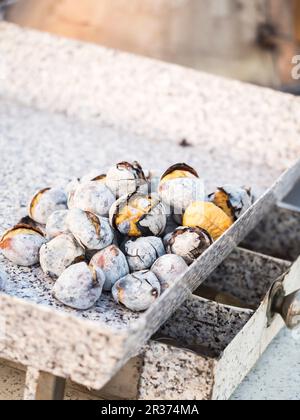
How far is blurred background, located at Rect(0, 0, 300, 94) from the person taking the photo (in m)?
2.66

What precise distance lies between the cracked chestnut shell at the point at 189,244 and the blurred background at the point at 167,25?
4.88 feet

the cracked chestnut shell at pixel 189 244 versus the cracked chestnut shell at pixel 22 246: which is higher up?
the cracked chestnut shell at pixel 189 244

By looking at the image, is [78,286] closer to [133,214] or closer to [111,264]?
[111,264]

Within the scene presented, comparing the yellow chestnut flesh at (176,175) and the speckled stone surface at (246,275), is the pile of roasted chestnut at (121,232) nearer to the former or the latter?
the yellow chestnut flesh at (176,175)

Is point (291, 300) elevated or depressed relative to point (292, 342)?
elevated

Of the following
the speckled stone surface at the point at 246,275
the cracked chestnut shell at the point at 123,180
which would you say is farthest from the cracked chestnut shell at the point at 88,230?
the speckled stone surface at the point at 246,275

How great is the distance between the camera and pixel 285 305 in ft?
4.42

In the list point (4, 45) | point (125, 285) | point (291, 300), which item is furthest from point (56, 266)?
point (4, 45)

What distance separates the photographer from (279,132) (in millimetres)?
1982

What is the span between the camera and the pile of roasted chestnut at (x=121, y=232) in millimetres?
1177

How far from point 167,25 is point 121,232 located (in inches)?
61.2

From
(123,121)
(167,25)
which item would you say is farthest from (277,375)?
(167,25)

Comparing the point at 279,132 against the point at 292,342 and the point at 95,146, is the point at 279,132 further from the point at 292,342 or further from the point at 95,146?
the point at 292,342
